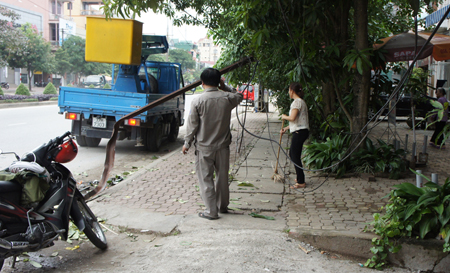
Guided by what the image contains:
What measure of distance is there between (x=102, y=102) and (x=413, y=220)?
25.1ft

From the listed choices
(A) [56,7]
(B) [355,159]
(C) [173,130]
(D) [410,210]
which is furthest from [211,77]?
(A) [56,7]

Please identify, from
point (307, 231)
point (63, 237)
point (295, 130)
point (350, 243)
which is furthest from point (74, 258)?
point (295, 130)

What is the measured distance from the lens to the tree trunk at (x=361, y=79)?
717cm

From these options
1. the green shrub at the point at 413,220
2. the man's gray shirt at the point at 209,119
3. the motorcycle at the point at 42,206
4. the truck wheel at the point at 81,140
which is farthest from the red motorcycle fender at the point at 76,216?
the truck wheel at the point at 81,140

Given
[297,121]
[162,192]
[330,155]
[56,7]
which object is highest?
Result: [56,7]

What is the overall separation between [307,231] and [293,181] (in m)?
2.89

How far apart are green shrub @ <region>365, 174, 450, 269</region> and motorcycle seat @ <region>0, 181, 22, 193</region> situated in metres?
3.24

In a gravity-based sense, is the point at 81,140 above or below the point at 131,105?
below

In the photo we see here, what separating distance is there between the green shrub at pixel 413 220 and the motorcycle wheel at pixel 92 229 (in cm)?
262

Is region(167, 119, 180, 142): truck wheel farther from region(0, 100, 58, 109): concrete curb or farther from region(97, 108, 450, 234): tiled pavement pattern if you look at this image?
region(0, 100, 58, 109): concrete curb

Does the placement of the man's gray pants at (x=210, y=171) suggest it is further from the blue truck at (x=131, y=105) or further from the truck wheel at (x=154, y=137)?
the truck wheel at (x=154, y=137)

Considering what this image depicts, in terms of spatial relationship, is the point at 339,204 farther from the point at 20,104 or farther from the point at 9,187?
the point at 20,104

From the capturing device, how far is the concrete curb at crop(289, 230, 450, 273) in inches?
153

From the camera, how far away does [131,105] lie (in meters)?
9.62
